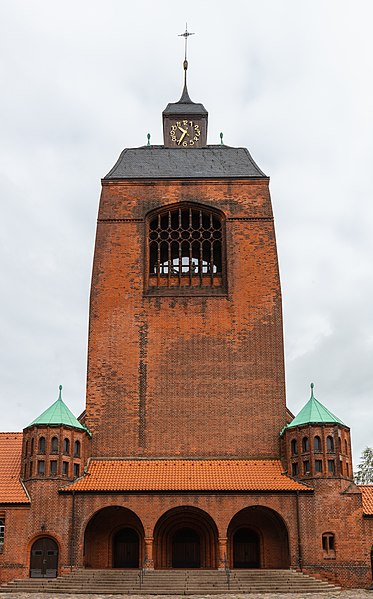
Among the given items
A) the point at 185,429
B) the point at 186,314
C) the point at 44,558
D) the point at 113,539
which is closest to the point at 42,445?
the point at 44,558

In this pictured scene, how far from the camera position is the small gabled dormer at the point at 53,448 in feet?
107

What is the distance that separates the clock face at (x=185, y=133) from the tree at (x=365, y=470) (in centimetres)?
3229

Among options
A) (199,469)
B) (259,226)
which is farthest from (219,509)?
(259,226)

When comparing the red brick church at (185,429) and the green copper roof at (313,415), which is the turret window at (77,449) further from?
the green copper roof at (313,415)

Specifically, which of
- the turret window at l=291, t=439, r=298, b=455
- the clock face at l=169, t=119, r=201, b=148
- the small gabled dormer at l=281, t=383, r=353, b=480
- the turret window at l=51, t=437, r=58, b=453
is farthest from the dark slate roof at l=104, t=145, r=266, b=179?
the turret window at l=51, t=437, r=58, b=453

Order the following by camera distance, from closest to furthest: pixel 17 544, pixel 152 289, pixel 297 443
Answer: pixel 17 544
pixel 297 443
pixel 152 289

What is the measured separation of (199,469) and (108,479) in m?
4.13

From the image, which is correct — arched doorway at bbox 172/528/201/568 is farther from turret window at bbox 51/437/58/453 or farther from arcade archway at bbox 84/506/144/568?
turret window at bbox 51/437/58/453

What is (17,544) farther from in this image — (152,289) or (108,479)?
(152,289)

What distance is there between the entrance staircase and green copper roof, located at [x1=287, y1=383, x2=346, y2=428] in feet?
21.5

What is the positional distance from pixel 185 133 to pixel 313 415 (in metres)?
21.6

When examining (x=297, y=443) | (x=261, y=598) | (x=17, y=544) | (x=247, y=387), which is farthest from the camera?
(x=247, y=387)

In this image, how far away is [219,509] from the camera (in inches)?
1252

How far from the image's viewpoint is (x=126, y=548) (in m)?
33.8
